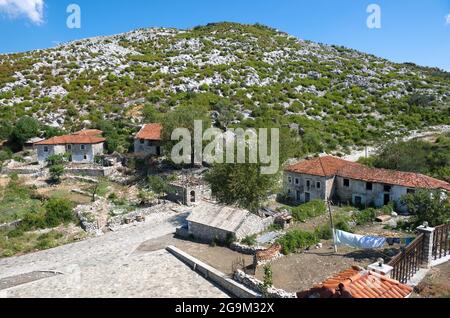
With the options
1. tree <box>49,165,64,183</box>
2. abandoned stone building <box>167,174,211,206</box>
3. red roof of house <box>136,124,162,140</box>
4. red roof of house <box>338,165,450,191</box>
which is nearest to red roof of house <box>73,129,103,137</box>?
red roof of house <box>136,124,162,140</box>

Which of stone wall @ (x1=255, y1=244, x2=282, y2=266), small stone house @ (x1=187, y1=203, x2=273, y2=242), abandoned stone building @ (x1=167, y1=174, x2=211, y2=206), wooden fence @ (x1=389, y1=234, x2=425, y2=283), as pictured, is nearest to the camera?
wooden fence @ (x1=389, y1=234, x2=425, y2=283)

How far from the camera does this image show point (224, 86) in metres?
63.1

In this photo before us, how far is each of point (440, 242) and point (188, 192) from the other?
1861 cm

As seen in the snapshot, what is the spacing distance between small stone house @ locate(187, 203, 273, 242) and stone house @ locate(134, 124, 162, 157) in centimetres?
1991

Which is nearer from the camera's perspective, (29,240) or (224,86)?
(29,240)

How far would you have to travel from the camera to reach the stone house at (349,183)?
2780 centimetres

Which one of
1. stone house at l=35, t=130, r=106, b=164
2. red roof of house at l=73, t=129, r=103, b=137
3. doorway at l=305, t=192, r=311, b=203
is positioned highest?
red roof of house at l=73, t=129, r=103, b=137

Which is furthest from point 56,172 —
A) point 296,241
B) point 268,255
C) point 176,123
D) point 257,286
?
point 257,286

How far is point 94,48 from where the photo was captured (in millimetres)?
74562

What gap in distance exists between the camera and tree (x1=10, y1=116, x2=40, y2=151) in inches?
1750

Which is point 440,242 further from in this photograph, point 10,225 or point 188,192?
point 10,225

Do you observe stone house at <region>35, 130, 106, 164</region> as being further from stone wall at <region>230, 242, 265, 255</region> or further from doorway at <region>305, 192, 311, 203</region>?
stone wall at <region>230, 242, 265, 255</region>

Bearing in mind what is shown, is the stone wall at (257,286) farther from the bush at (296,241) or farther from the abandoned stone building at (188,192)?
the abandoned stone building at (188,192)
